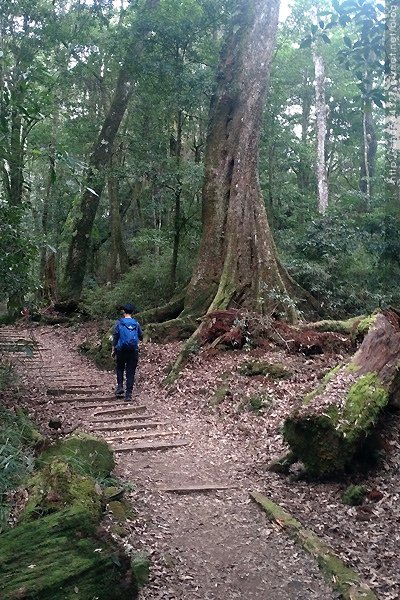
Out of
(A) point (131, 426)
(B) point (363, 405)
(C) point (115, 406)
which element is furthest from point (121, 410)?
(B) point (363, 405)

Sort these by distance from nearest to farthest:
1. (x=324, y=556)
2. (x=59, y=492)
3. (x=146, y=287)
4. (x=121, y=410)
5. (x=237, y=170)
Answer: (x=59, y=492), (x=324, y=556), (x=121, y=410), (x=237, y=170), (x=146, y=287)

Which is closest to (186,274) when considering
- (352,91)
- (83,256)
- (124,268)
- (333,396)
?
(83,256)

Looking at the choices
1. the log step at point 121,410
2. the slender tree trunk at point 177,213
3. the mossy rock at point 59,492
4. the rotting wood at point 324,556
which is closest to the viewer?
the rotting wood at point 324,556

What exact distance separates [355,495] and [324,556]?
3.58 feet

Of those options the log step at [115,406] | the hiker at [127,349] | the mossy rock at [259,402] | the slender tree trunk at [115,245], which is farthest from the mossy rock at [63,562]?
the slender tree trunk at [115,245]

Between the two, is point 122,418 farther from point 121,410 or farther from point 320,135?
point 320,135

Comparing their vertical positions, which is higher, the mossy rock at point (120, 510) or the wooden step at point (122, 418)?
the mossy rock at point (120, 510)

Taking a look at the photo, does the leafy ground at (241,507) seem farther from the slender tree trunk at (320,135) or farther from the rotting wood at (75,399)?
the slender tree trunk at (320,135)

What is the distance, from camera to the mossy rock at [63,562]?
10.5ft

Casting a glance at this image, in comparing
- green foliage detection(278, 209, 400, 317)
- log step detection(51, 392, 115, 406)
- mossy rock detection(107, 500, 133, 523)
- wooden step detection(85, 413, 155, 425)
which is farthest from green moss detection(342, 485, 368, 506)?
green foliage detection(278, 209, 400, 317)

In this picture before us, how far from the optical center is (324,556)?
453cm

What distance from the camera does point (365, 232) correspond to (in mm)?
14938

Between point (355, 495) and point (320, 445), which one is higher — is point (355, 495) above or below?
below

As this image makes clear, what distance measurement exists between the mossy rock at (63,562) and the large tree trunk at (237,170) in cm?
877
